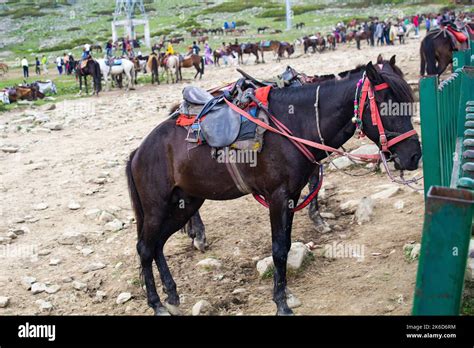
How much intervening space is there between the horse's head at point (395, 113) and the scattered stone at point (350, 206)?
117 inches

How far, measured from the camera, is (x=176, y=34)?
5709cm

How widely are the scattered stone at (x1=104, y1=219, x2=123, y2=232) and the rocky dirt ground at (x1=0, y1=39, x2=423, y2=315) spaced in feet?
0.05

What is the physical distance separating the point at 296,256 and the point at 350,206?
1839mm

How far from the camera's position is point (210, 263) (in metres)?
6.50

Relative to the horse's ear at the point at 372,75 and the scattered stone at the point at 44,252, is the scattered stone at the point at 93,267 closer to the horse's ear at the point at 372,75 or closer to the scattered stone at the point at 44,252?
the scattered stone at the point at 44,252

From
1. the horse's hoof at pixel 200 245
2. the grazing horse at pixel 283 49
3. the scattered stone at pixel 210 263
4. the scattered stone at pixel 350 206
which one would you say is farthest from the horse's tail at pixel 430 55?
the grazing horse at pixel 283 49

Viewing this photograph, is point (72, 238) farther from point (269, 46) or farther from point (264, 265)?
point (269, 46)

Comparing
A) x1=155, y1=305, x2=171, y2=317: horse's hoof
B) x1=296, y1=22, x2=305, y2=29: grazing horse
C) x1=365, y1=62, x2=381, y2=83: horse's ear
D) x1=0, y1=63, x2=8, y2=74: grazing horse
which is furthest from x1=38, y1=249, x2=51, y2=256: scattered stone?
x1=296, y1=22, x2=305, y2=29: grazing horse

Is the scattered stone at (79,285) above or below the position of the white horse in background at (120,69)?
below

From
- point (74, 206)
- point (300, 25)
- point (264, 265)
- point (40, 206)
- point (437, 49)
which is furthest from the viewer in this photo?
point (300, 25)

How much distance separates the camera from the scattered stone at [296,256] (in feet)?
19.6

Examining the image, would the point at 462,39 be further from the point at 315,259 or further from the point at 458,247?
the point at 458,247

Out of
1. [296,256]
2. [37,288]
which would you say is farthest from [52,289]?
[296,256]

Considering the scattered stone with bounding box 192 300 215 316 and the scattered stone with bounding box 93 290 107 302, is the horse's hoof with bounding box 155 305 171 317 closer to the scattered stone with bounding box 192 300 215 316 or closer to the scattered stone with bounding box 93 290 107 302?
the scattered stone with bounding box 192 300 215 316
